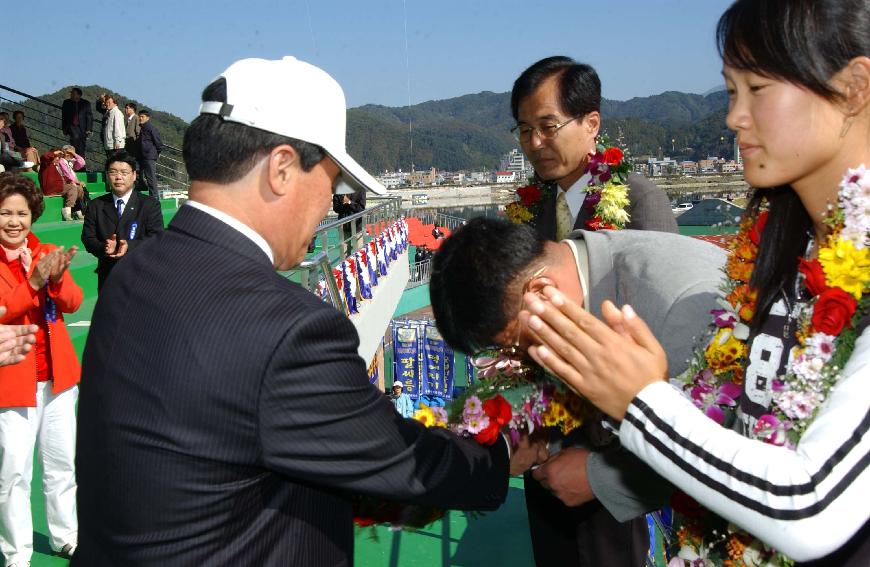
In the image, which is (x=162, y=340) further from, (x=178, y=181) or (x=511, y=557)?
(x=178, y=181)

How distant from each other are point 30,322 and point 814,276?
373 cm

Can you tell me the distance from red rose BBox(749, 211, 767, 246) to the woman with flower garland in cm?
18

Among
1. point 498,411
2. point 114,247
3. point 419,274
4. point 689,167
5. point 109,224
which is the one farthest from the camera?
point 689,167

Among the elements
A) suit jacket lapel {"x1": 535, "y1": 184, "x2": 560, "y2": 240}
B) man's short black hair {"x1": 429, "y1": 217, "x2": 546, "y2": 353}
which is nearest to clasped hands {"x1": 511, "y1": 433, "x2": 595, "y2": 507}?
man's short black hair {"x1": 429, "y1": 217, "x2": 546, "y2": 353}

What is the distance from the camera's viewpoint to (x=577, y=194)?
3203 mm

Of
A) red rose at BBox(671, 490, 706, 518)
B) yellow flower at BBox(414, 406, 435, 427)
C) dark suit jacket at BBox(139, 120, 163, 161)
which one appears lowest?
red rose at BBox(671, 490, 706, 518)

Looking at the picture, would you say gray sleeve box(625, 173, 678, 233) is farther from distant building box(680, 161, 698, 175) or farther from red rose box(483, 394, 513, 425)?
distant building box(680, 161, 698, 175)

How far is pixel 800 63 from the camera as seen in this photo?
3.70 ft

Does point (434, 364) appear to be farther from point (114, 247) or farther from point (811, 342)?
point (811, 342)

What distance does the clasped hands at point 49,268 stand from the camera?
11.8 feet

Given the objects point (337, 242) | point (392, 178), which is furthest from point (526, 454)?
point (392, 178)

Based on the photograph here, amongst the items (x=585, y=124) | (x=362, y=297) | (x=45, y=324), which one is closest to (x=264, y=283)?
(x=585, y=124)

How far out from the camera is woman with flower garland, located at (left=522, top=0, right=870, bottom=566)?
978mm

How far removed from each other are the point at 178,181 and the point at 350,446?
1616 centimetres
